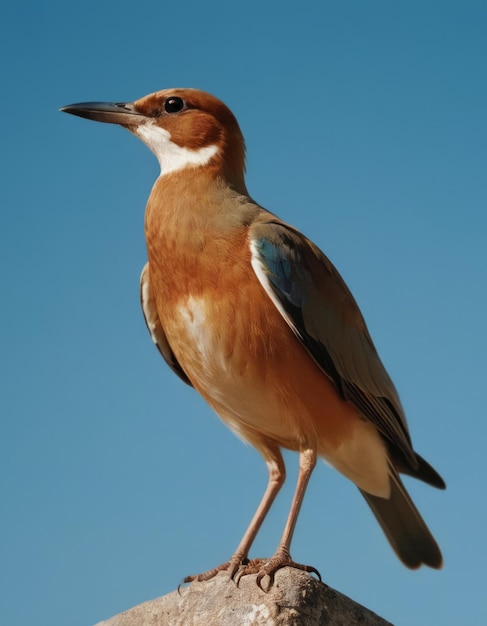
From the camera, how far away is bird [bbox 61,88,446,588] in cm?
633

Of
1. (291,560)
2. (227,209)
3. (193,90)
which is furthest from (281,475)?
(193,90)

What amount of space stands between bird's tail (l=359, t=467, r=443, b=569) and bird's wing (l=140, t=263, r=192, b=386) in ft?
6.92

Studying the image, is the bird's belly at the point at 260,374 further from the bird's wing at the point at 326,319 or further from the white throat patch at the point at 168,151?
the white throat patch at the point at 168,151

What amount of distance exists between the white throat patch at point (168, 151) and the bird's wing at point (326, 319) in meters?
0.83

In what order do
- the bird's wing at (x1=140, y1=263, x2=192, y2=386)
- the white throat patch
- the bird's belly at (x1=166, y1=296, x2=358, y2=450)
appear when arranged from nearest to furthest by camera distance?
the bird's belly at (x1=166, y1=296, x2=358, y2=450) < the white throat patch < the bird's wing at (x1=140, y1=263, x2=192, y2=386)

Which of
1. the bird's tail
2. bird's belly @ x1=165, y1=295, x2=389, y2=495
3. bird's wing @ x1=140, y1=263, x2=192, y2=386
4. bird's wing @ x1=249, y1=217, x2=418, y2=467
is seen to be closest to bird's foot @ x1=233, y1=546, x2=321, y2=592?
bird's belly @ x1=165, y1=295, x2=389, y2=495

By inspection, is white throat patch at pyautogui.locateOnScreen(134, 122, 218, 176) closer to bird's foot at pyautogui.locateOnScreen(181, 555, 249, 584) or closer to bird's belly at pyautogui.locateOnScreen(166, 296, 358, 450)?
bird's belly at pyautogui.locateOnScreen(166, 296, 358, 450)

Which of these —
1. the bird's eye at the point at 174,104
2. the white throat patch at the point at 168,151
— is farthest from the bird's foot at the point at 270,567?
the bird's eye at the point at 174,104

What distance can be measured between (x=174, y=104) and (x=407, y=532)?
408 centimetres

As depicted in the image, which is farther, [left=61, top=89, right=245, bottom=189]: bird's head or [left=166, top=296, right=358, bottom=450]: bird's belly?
[left=61, top=89, right=245, bottom=189]: bird's head

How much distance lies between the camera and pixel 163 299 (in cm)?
664

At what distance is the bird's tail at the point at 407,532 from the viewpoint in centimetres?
758

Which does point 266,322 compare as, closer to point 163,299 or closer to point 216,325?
point 216,325

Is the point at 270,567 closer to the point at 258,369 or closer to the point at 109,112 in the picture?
the point at 258,369
